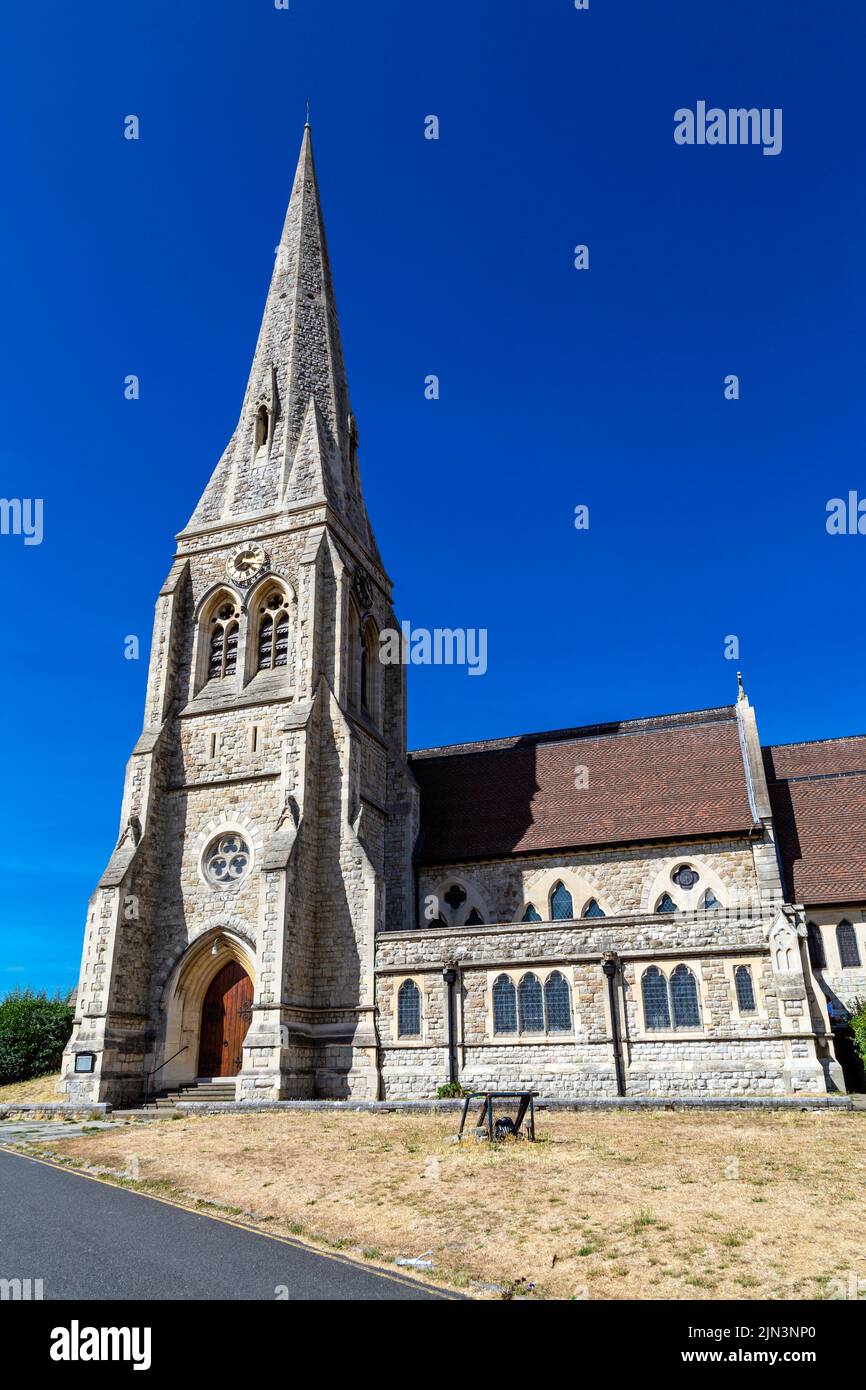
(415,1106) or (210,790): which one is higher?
(210,790)

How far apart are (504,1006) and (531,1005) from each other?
2.24ft

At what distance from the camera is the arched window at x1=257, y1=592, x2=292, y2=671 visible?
96.4 feet

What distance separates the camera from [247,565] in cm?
3062

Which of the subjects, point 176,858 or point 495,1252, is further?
point 176,858

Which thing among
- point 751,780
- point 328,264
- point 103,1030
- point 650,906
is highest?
point 328,264

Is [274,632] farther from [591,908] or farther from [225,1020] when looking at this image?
[591,908]

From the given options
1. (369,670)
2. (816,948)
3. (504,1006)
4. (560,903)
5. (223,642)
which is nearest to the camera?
(504,1006)

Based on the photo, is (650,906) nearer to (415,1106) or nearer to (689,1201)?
(415,1106)

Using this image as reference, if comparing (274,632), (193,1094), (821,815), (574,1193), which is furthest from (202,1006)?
(821,815)

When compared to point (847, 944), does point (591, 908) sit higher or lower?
higher

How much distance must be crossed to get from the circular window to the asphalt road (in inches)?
613
